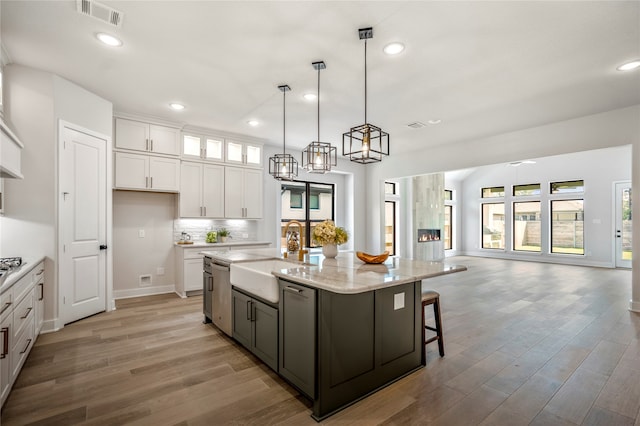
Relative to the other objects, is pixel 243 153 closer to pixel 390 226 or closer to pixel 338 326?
pixel 338 326

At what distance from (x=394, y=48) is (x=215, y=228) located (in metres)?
4.42

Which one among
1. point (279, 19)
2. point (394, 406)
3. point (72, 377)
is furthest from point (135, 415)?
point (279, 19)

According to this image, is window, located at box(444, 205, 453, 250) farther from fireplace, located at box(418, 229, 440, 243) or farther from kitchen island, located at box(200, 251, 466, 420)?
kitchen island, located at box(200, 251, 466, 420)

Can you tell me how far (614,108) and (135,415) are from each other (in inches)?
253

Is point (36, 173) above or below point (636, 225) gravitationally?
above

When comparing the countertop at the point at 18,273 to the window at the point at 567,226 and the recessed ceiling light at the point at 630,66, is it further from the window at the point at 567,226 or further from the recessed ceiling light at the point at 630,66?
the window at the point at 567,226

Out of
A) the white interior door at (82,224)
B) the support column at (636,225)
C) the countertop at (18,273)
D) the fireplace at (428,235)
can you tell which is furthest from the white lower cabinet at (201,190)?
the support column at (636,225)

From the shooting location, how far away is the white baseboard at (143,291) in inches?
200

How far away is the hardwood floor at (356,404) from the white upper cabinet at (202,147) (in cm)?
268

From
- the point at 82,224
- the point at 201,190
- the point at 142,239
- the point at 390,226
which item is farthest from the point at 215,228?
the point at 390,226

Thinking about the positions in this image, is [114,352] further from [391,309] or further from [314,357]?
[391,309]

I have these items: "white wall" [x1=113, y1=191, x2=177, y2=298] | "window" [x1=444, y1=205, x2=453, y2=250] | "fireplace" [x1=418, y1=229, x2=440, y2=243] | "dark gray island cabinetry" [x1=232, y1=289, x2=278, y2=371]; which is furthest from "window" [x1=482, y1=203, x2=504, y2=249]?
"dark gray island cabinetry" [x1=232, y1=289, x2=278, y2=371]

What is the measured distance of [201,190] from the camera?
219 inches

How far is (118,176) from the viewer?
4719mm
